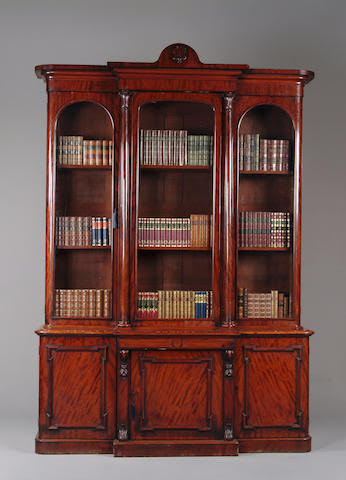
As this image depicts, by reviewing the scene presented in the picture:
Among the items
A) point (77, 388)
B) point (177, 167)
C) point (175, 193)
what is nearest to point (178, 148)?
point (177, 167)

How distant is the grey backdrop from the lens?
5848mm

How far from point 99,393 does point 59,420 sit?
35 centimetres

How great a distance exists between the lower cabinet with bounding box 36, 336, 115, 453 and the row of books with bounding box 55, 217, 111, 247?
715 mm

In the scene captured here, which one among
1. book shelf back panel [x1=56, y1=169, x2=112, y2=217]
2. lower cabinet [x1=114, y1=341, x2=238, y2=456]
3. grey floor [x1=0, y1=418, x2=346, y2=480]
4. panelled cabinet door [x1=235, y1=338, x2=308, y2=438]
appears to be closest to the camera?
grey floor [x1=0, y1=418, x2=346, y2=480]

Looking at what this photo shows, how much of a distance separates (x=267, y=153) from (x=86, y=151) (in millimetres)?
1382

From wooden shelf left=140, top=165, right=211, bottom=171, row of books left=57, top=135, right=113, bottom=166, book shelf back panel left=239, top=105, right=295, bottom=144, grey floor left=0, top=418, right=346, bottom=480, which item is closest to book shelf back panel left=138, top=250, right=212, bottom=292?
wooden shelf left=140, top=165, right=211, bottom=171

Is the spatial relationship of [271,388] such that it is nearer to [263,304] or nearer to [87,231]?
[263,304]

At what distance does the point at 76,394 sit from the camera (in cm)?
486

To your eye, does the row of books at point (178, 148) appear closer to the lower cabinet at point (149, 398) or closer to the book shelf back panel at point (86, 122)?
the book shelf back panel at point (86, 122)

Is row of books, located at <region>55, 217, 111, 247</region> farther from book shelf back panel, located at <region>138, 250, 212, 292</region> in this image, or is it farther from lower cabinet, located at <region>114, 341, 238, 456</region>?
lower cabinet, located at <region>114, 341, 238, 456</region>

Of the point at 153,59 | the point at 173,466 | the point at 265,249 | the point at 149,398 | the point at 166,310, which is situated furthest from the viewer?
the point at 153,59

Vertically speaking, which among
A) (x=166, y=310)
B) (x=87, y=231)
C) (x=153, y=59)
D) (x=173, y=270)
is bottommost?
(x=166, y=310)

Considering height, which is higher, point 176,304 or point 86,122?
point 86,122
